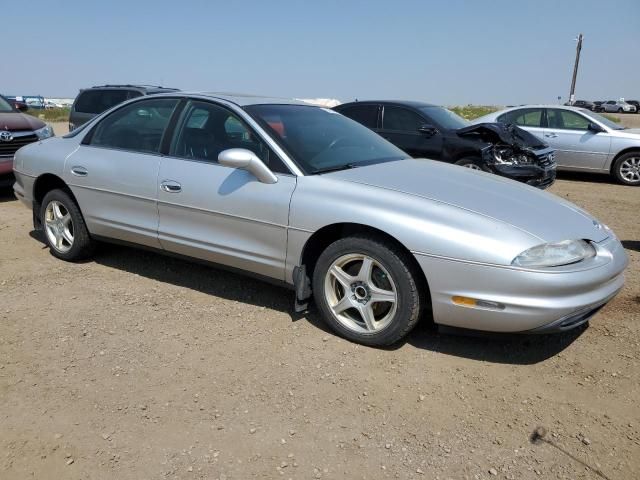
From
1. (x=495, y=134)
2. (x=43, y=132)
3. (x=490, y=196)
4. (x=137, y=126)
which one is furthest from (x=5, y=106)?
(x=490, y=196)

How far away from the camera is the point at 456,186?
144 inches

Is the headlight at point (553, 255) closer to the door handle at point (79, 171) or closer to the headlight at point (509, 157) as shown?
the door handle at point (79, 171)

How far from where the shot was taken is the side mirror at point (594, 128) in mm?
10207

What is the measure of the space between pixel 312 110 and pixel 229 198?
1.22 m

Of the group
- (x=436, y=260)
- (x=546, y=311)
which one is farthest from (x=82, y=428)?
(x=546, y=311)

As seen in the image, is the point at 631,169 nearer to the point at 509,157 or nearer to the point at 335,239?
the point at 509,157

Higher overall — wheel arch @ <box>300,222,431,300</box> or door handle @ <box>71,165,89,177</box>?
door handle @ <box>71,165,89,177</box>

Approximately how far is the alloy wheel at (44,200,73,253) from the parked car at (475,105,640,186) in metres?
7.60

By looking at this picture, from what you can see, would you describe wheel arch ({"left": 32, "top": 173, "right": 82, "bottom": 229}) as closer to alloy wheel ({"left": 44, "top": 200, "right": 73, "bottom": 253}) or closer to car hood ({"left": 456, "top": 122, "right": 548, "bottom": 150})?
alloy wheel ({"left": 44, "top": 200, "right": 73, "bottom": 253})

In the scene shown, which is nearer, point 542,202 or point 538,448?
point 538,448

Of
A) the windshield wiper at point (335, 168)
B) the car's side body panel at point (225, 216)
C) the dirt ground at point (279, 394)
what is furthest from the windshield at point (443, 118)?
the car's side body panel at point (225, 216)

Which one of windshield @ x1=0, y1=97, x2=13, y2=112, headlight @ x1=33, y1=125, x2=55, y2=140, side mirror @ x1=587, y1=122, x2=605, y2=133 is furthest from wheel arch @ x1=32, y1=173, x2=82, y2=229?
side mirror @ x1=587, y1=122, x2=605, y2=133

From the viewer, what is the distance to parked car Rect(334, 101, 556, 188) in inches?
323

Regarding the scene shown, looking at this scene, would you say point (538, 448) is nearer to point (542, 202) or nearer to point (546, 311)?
point (546, 311)
